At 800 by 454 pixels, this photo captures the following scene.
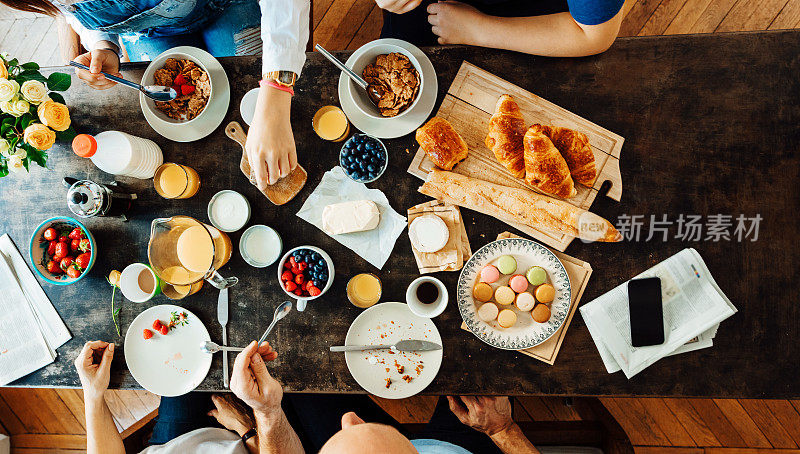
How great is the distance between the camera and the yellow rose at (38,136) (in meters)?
1.40

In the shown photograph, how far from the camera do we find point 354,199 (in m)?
1.58

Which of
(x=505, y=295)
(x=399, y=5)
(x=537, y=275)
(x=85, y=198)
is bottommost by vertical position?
(x=85, y=198)

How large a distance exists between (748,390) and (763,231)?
50 cm

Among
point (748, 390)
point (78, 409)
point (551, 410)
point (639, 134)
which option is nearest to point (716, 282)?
point (748, 390)

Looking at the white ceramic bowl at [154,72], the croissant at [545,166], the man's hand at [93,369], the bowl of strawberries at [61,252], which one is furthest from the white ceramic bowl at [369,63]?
the man's hand at [93,369]

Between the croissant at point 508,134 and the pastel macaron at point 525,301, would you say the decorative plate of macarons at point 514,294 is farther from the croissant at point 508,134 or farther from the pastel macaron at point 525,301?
the croissant at point 508,134

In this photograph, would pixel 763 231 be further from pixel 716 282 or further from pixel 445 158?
pixel 445 158

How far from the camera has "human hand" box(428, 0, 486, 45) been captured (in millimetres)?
1558

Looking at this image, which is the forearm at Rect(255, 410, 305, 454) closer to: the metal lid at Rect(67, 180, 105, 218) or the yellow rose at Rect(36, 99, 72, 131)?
the metal lid at Rect(67, 180, 105, 218)

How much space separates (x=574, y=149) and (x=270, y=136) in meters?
0.95

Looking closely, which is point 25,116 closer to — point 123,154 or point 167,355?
point 123,154

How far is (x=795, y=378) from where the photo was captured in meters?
1.42

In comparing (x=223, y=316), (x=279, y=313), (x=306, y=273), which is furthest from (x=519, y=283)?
(x=223, y=316)

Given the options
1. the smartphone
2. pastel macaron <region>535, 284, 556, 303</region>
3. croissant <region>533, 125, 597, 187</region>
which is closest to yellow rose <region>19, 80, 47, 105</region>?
croissant <region>533, 125, 597, 187</region>
